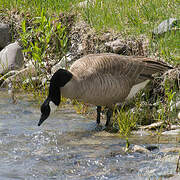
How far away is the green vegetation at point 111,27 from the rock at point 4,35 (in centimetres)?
25

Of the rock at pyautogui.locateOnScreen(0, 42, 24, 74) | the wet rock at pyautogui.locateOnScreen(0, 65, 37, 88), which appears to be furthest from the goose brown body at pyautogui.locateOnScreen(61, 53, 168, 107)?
the rock at pyautogui.locateOnScreen(0, 42, 24, 74)

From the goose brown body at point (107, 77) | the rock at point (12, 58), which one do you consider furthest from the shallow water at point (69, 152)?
the rock at point (12, 58)

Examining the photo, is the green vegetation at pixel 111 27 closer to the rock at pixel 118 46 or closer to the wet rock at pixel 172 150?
the rock at pixel 118 46

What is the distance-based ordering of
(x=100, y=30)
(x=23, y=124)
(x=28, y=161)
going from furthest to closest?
(x=100, y=30), (x=23, y=124), (x=28, y=161)

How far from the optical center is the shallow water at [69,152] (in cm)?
449

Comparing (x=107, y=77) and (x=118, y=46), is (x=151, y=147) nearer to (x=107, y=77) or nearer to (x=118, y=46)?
(x=107, y=77)

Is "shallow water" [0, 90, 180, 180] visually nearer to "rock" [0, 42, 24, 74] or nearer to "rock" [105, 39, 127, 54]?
"rock" [105, 39, 127, 54]

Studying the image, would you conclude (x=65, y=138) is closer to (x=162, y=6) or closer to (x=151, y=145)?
(x=151, y=145)

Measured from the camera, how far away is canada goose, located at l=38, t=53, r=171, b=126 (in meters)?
5.84

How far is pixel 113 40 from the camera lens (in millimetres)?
7844

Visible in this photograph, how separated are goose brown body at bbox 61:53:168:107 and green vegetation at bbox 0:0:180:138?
0.97 ft

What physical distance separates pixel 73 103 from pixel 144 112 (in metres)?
1.63

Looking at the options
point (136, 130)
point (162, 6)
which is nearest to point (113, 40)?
point (162, 6)

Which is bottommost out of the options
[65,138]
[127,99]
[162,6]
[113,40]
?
[65,138]
